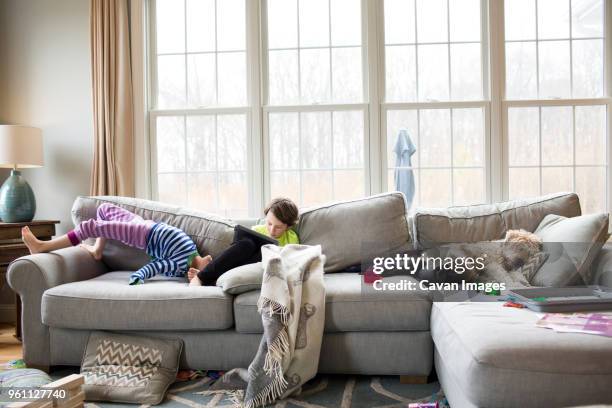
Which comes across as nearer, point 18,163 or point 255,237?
point 255,237

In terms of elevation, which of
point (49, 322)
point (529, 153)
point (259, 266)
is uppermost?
point (529, 153)

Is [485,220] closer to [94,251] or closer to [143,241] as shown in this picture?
[143,241]

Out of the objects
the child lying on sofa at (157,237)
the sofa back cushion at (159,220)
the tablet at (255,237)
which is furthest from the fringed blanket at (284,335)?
the sofa back cushion at (159,220)

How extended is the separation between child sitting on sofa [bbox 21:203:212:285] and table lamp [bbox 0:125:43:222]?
792mm

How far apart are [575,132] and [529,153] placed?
34 centimetres

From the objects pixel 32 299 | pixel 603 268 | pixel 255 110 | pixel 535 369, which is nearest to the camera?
pixel 535 369

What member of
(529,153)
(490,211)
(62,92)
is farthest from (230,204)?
(529,153)

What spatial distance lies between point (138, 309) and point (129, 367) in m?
0.26

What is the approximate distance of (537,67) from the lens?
351cm

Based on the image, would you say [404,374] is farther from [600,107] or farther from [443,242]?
[600,107]

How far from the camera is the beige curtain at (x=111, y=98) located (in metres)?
3.62

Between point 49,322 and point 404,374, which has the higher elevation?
point 49,322

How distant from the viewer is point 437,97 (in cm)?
356

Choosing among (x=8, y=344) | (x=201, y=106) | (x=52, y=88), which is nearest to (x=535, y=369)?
(x=201, y=106)
